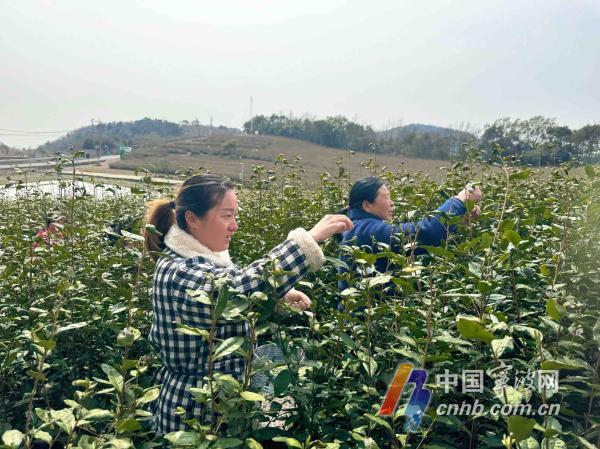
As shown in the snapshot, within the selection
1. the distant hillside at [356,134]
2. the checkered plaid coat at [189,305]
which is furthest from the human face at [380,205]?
the distant hillside at [356,134]

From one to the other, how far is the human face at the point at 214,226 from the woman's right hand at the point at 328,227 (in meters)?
0.40

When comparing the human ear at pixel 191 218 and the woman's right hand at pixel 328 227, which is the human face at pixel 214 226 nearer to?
A: the human ear at pixel 191 218

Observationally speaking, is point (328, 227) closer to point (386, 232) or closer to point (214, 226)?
point (214, 226)

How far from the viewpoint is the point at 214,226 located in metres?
Result: 2.07

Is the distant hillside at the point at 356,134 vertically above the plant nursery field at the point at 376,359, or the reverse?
the distant hillside at the point at 356,134

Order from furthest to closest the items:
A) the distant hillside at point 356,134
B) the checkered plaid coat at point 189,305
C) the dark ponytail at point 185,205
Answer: the distant hillside at point 356,134 → the dark ponytail at point 185,205 → the checkered plaid coat at point 189,305

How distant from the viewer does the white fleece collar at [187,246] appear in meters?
1.96

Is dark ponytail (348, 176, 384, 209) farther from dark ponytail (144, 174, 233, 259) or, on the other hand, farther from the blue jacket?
dark ponytail (144, 174, 233, 259)

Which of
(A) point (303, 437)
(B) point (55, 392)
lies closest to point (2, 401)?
(B) point (55, 392)

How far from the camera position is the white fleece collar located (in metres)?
1.96

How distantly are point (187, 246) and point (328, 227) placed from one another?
21.6 inches

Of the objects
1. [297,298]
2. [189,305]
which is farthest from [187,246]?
[297,298]

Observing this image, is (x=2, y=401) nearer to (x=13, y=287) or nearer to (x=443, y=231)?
(x=13, y=287)

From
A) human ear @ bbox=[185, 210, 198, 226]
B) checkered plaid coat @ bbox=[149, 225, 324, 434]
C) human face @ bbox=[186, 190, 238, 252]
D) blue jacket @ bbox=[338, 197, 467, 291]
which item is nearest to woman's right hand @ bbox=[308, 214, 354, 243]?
checkered plaid coat @ bbox=[149, 225, 324, 434]
